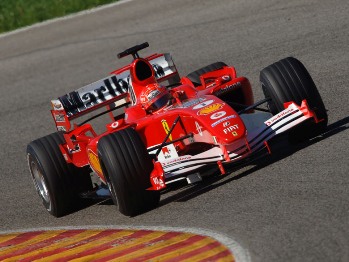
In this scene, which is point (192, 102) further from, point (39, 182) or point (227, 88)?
point (39, 182)

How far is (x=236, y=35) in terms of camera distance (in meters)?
18.0

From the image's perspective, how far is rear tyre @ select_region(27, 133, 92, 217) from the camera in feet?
37.1

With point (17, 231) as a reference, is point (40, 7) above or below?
above

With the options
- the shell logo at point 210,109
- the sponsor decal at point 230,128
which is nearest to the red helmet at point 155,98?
the shell logo at point 210,109

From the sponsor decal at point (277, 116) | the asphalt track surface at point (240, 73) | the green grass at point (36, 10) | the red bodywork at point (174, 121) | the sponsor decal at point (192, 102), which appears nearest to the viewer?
the asphalt track surface at point (240, 73)

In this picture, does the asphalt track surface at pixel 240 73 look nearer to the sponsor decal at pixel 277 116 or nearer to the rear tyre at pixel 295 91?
the rear tyre at pixel 295 91

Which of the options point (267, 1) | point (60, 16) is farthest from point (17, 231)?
point (60, 16)

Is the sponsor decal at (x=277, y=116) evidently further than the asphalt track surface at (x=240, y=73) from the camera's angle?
Yes

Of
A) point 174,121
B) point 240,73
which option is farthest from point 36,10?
point 174,121

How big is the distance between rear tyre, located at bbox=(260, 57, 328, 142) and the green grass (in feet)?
35.6

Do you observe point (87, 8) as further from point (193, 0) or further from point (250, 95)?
point (250, 95)

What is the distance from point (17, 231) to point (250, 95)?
9.21ft

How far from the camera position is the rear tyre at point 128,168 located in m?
9.95

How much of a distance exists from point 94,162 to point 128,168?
3.73 feet
